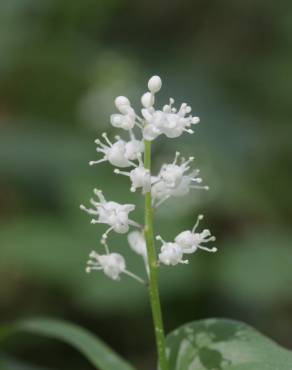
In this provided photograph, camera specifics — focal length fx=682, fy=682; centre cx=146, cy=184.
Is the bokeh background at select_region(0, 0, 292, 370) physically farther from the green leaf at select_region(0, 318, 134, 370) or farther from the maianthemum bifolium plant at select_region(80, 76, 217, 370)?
the maianthemum bifolium plant at select_region(80, 76, 217, 370)

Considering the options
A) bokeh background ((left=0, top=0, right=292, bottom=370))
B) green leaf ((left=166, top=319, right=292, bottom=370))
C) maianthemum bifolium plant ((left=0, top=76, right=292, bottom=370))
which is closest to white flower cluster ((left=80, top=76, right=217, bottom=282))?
maianthemum bifolium plant ((left=0, top=76, right=292, bottom=370))

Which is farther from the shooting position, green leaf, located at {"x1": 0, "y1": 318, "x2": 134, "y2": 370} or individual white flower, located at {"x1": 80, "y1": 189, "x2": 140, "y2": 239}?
green leaf, located at {"x1": 0, "y1": 318, "x2": 134, "y2": 370}

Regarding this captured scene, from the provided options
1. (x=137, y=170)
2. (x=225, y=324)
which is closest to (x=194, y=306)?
(x=225, y=324)

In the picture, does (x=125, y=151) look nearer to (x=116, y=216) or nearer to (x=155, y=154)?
(x=116, y=216)

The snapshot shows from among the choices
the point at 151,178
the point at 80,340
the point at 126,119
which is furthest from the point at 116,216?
the point at 80,340

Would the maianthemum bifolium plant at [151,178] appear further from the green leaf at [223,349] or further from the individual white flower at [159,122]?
the green leaf at [223,349]

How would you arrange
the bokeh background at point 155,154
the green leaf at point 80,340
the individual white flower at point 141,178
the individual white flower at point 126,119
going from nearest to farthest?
the individual white flower at point 141,178 → the individual white flower at point 126,119 → the green leaf at point 80,340 → the bokeh background at point 155,154

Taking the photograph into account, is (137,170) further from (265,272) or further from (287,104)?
(287,104)

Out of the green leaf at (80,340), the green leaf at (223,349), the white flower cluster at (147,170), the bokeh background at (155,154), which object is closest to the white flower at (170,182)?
the white flower cluster at (147,170)
